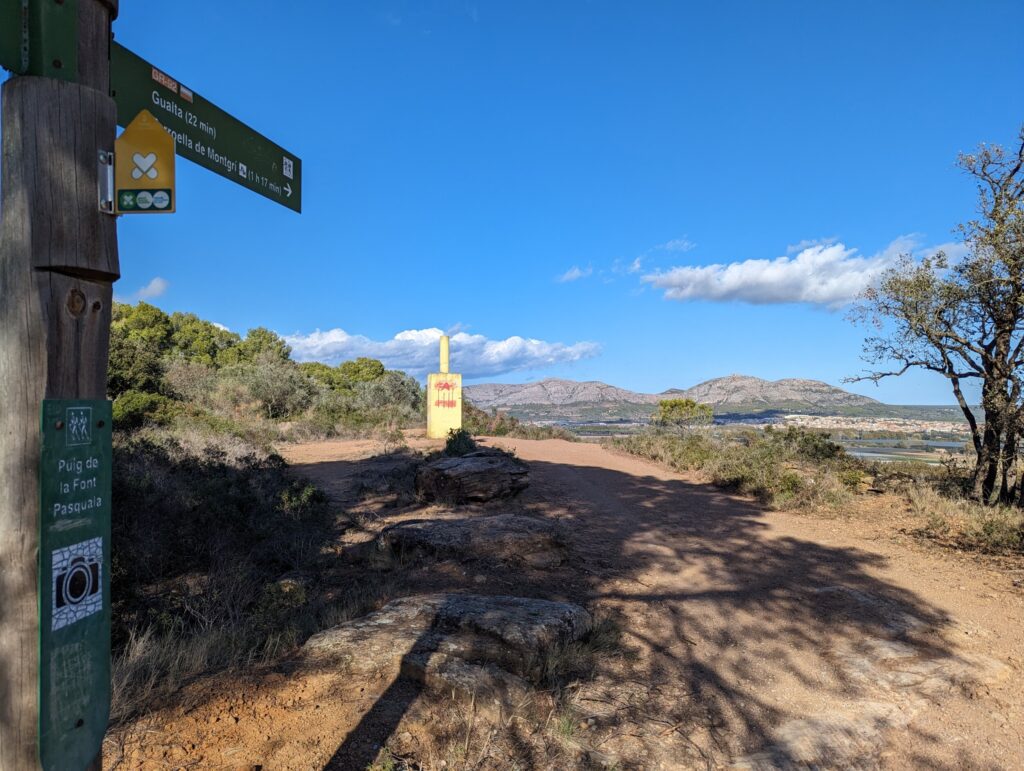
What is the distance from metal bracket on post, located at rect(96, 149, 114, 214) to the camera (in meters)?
1.69

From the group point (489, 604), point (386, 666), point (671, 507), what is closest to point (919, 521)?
point (671, 507)

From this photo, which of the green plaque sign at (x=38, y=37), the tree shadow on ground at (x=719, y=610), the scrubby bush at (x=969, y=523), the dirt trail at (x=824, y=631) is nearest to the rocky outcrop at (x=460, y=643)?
the tree shadow on ground at (x=719, y=610)

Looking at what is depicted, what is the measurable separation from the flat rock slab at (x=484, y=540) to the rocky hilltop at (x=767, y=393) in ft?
152

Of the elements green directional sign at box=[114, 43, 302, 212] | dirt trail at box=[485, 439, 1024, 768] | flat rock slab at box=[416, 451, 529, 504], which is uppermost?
green directional sign at box=[114, 43, 302, 212]

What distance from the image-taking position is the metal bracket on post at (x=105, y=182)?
1.69 metres

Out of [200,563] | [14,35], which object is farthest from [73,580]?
[200,563]

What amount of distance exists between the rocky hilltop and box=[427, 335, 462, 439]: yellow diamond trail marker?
3527 cm

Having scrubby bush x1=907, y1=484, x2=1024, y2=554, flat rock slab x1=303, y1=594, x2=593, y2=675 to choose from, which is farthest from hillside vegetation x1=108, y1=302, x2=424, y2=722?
scrubby bush x1=907, y1=484, x2=1024, y2=554

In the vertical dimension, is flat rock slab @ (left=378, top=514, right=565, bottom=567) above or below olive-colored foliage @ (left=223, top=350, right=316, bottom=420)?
below

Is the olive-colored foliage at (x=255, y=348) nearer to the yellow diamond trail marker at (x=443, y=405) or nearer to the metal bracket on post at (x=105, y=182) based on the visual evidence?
Answer: the yellow diamond trail marker at (x=443, y=405)

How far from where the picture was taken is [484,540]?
22.3 feet

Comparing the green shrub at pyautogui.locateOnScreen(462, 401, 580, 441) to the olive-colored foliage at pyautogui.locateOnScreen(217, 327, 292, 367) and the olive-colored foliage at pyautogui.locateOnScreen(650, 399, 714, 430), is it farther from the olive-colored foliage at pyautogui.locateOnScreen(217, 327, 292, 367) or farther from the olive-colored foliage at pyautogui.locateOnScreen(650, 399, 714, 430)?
the olive-colored foliage at pyautogui.locateOnScreen(217, 327, 292, 367)

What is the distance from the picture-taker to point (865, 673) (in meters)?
4.54

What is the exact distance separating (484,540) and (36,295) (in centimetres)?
566
